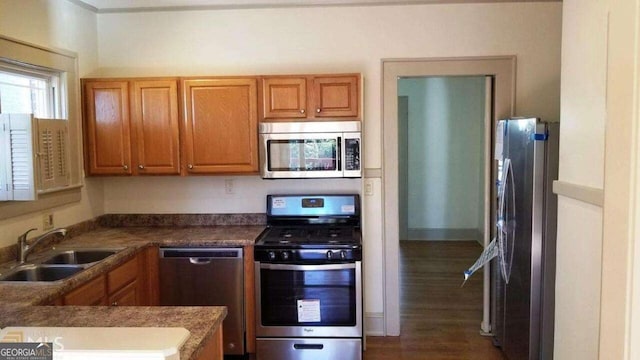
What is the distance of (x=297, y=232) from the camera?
3354 mm

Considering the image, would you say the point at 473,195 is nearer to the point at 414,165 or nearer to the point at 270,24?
the point at 414,165

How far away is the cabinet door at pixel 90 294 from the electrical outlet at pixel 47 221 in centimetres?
75

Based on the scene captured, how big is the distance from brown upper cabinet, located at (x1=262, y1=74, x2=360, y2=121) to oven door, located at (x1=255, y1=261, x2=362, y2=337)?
1.03 metres

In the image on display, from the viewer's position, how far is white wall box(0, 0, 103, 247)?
2709 mm

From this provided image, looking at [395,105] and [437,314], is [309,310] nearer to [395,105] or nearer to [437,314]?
[437,314]

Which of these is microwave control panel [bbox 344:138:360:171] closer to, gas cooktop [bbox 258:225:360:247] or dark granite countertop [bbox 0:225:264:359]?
gas cooktop [bbox 258:225:360:247]

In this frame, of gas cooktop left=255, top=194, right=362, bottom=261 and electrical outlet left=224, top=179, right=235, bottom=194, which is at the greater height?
electrical outlet left=224, top=179, right=235, bottom=194

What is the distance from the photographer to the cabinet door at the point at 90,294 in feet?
7.42

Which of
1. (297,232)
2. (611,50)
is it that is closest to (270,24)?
(297,232)

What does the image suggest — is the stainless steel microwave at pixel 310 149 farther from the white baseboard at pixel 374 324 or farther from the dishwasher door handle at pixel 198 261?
the white baseboard at pixel 374 324

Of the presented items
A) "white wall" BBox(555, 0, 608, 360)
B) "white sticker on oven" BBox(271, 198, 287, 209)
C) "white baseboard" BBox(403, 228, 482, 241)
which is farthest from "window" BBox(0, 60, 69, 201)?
"white baseboard" BBox(403, 228, 482, 241)

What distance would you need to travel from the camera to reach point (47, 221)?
3.02 meters

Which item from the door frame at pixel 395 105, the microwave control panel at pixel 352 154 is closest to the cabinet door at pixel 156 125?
the microwave control panel at pixel 352 154

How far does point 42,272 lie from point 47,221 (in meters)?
0.53
